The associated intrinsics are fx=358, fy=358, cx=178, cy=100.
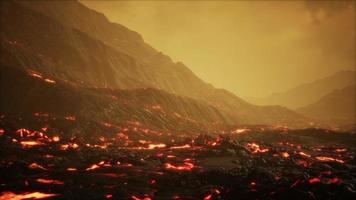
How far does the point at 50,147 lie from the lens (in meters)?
91.8

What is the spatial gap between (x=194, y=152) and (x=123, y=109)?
81000 millimetres

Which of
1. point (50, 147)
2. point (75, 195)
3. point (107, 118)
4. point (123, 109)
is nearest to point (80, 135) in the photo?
point (50, 147)

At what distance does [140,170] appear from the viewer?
237 ft

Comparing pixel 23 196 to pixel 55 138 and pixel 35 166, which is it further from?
pixel 55 138

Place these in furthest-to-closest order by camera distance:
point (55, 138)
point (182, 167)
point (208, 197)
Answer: point (55, 138) → point (182, 167) → point (208, 197)

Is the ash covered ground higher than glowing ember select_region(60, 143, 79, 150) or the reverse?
the reverse

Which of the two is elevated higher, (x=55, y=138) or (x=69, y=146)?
(x=55, y=138)

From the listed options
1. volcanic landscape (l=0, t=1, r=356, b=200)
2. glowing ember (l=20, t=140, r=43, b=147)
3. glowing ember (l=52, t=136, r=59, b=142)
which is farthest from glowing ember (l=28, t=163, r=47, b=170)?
glowing ember (l=52, t=136, r=59, b=142)

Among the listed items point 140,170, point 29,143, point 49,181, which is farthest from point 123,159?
point 29,143

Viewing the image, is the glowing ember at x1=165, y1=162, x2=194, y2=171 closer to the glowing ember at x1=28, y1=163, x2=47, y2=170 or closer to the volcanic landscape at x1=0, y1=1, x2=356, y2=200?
the volcanic landscape at x1=0, y1=1, x2=356, y2=200

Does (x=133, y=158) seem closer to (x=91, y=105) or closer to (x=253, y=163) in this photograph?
(x=253, y=163)

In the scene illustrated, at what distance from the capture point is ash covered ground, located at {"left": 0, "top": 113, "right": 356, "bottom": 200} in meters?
51.8

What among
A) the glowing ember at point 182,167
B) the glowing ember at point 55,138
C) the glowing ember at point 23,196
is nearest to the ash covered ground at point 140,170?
the glowing ember at point 55,138

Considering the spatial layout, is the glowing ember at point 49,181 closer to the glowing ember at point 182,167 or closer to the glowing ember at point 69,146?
the glowing ember at point 182,167
